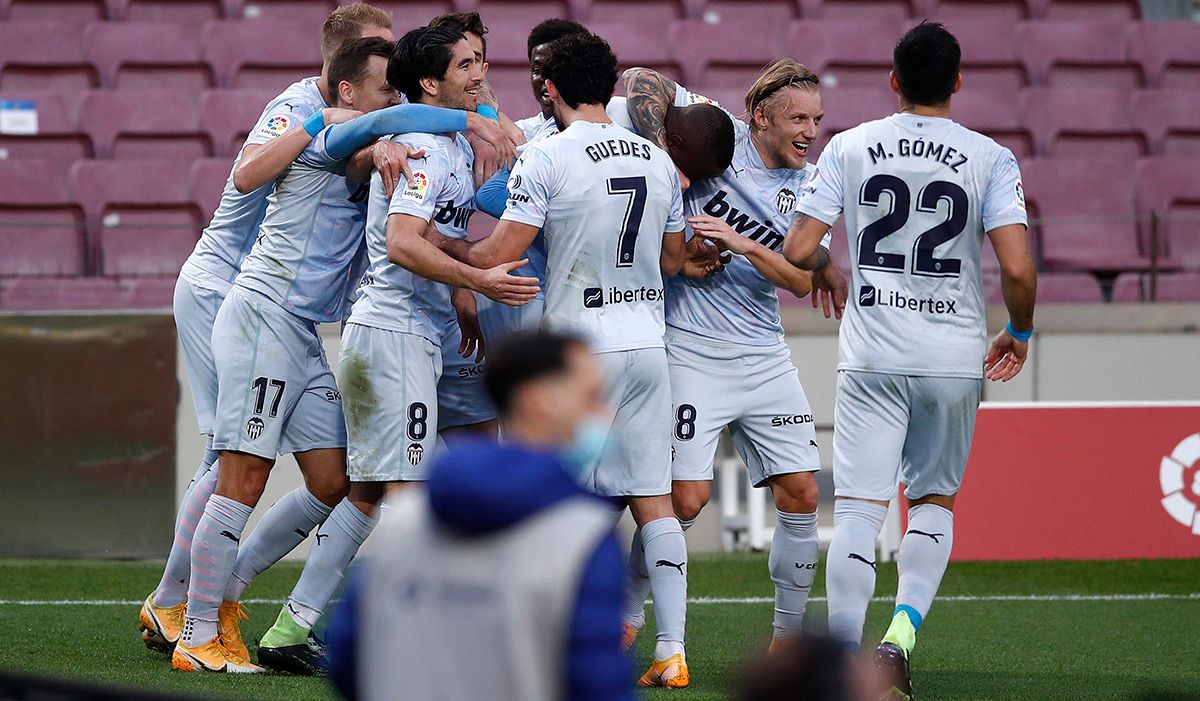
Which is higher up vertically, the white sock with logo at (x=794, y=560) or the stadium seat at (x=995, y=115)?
the stadium seat at (x=995, y=115)

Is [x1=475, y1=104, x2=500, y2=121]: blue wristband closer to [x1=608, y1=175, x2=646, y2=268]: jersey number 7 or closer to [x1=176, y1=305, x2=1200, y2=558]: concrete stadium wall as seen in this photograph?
[x1=608, y1=175, x2=646, y2=268]: jersey number 7

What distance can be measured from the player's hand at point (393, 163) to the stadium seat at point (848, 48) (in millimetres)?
7201

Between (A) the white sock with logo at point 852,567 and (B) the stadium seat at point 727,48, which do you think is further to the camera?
(B) the stadium seat at point 727,48

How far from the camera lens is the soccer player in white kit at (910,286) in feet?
14.0

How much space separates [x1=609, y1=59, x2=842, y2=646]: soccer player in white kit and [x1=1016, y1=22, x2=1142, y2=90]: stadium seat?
24.0 ft

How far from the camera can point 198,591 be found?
476 centimetres

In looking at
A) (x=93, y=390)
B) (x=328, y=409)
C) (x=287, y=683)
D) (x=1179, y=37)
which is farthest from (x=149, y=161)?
(x=1179, y=37)

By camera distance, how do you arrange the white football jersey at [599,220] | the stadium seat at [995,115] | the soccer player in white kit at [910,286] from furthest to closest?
the stadium seat at [995,115] < the white football jersey at [599,220] < the soccer player in white kit at [910,286]

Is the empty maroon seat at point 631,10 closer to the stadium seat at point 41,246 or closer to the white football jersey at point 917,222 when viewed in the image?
the stadium seat at point 41,246

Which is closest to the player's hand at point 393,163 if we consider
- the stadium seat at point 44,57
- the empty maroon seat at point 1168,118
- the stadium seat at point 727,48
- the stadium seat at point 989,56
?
the stadium seat at point 727,48

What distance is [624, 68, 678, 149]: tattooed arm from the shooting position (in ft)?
16.0

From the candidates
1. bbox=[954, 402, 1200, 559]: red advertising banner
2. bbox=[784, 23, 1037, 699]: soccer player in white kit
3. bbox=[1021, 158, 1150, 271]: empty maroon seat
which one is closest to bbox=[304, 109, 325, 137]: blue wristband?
bbox=[784, 23, 1037, 699]: soccer player in white kit

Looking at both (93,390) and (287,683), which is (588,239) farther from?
(93,390)

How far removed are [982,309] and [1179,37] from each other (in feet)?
28.7
